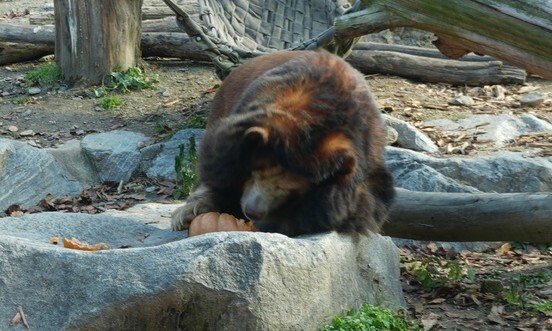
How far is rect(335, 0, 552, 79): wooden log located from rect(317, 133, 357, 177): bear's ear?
130 cm

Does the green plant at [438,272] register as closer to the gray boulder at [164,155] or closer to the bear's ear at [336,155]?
the bear's ear at [336,155]

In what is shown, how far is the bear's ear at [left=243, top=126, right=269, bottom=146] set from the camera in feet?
14.5

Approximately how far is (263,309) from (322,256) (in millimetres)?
511

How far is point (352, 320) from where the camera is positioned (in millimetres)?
4508

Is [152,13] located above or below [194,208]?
below

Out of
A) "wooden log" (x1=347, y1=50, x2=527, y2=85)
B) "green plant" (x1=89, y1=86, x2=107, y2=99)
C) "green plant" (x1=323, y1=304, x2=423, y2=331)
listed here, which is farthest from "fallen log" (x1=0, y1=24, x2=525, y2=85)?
"green plant" (x1=323, y1=304, x2=423, y2=331)

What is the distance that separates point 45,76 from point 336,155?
7486mm

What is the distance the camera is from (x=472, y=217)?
587 centimetres

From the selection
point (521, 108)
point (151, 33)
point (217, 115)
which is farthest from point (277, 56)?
point (151, 33)

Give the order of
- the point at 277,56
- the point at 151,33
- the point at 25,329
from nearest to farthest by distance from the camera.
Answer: the point at 25,329
the point at 277,56
the point at 151,33

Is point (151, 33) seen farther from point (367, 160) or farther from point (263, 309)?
point (263, 309)

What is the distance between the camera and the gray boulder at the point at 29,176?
8.46 m

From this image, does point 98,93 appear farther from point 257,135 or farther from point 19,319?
point 19,319

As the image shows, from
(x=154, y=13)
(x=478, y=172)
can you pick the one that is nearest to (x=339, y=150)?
(x=478, y=172)
